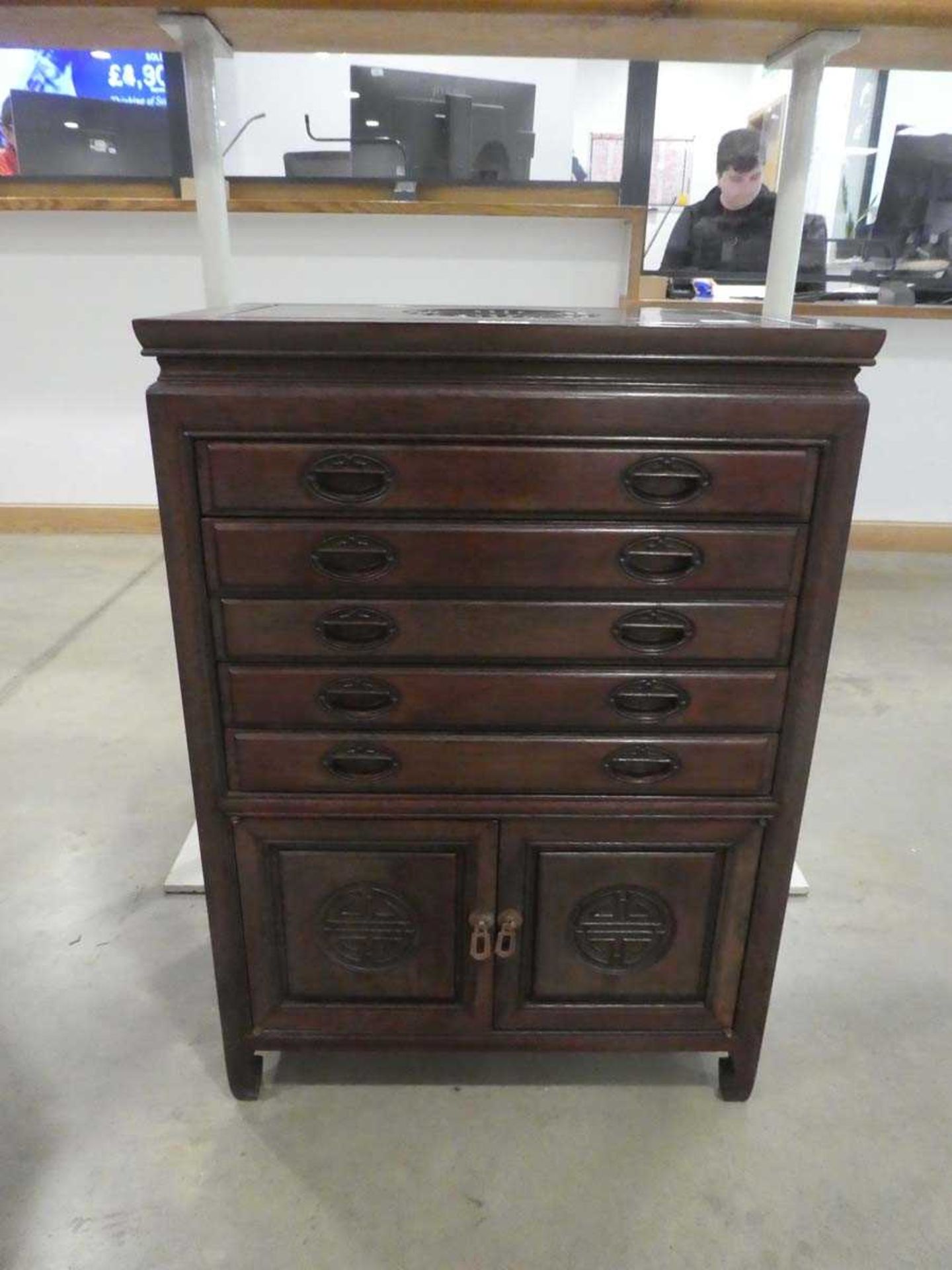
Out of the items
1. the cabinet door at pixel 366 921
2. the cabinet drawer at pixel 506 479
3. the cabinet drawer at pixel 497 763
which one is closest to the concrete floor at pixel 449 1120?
the cabinet door at pixel 366 921

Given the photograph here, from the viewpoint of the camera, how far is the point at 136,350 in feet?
9.77

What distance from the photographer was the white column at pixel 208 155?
1.29 metres

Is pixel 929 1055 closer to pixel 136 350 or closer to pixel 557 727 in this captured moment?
pixel 557 727

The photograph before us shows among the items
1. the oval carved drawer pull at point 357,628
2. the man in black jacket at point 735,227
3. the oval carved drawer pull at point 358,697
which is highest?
the man in black jacket at point 735,227

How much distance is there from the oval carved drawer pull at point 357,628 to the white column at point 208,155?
0.66m

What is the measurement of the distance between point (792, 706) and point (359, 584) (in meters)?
0.44

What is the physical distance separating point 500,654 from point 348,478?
221 millimetres

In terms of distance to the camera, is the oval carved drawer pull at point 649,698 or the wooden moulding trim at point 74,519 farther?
the wooden moulding trim at point 74,519

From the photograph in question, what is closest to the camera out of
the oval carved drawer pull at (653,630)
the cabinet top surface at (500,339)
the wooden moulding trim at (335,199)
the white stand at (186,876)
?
the cabinet top surface at (500,339)

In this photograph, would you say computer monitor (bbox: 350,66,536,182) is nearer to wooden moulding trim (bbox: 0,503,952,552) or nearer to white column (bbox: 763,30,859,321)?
wooden moulding trim (bbox: 0,503,952,552)

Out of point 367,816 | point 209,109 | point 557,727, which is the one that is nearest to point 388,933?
point 367,816

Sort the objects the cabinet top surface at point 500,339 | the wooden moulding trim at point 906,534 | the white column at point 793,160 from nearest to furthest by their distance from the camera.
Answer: the cabinet top surface at point 500,339
the white column at point 793,160
the wooden moulding trim at point 906,534

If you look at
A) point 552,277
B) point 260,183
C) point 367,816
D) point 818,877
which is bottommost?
point 818,877

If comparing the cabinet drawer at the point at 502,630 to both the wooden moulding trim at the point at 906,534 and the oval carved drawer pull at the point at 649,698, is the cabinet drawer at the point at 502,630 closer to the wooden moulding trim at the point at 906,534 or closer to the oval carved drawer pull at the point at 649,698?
the oval carved drawer pull at the point at 649,698
